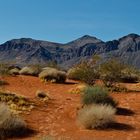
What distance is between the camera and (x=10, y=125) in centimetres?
1460

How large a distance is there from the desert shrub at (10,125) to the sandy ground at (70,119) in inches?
22.3

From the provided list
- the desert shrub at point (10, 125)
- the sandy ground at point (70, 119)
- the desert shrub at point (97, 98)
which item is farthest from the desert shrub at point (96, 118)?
the desert shrub at point (97, 98)

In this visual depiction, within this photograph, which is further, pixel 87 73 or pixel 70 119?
pixel 87 73

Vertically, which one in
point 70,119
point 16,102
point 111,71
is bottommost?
point 70,119

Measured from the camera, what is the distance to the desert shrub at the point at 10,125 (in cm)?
1436

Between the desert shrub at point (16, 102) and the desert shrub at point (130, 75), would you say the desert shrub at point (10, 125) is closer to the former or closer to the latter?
the desert shrub at point (16, 102)

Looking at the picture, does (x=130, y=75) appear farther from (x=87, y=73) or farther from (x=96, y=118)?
(x=96, y=118)

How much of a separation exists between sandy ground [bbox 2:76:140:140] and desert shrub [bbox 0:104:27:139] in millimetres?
565

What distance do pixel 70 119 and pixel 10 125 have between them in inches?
130

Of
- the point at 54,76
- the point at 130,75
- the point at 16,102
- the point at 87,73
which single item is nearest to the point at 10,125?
the point at 16,102

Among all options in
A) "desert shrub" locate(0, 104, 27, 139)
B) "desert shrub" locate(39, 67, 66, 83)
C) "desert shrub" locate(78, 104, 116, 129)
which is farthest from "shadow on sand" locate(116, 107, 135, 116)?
"desert shrub" locate(39, 67, 66, 83)

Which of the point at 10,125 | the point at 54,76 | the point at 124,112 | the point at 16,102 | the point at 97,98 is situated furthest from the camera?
the point at 54,76

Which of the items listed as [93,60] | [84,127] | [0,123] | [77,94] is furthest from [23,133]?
[93,60]

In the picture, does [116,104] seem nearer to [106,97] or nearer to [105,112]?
[106,97]
